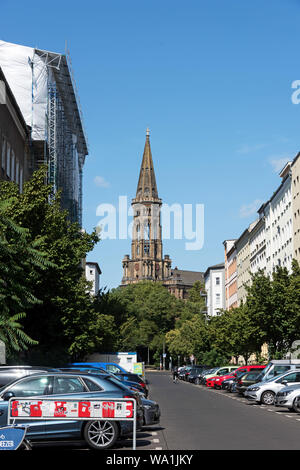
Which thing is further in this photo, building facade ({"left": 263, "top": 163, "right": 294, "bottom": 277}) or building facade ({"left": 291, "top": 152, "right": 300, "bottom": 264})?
building facade ({"left": 263, "top": 163, "right": 294, "bottom": 277})

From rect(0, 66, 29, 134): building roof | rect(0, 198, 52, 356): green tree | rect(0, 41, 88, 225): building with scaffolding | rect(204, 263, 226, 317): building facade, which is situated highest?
rect(0, 41, 88, 225): building with scaffolding

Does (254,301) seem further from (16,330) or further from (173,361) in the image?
(173,361)

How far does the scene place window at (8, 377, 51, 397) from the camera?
54.6 ft

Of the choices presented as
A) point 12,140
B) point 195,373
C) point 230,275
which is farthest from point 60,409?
point 230,275

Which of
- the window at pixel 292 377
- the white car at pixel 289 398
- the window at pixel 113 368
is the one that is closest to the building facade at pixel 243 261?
the window at pixel 113 368

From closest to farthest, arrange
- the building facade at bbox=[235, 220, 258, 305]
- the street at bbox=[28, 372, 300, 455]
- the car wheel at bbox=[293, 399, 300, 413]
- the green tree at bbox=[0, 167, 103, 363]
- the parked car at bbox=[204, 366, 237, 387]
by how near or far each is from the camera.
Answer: the street at bbox=[28, 372, 300, 455] → the car wheel at bbox=[293, 399, 300, 413] → the green tree at bbox=[0, 167, 103, 363] → the parked car at bbox=[204, 366, 237, 387] → the building facade at bbox=[235, 220, 258, 305]

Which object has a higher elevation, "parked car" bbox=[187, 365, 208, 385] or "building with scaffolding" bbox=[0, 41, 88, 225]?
"building with scaffolding" bbox=[0, 41, 88, 225]

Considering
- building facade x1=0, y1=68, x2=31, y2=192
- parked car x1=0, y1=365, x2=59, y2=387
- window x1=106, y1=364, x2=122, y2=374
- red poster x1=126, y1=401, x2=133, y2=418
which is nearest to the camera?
red poster x1=126, y1=401, x2=133, y2=418

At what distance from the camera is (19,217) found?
121 ft

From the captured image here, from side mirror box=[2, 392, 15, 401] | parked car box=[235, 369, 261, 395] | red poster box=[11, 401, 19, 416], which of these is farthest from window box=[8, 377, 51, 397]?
parked car box=[235, 369, 261, 395]

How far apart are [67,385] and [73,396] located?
1.61 feet

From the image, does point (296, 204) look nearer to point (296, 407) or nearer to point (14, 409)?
point (296, 407)

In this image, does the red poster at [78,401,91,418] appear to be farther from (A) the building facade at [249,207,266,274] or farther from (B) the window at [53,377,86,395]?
(A) the building facade at [249,207,266,274]

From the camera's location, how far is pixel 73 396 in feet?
52.9
